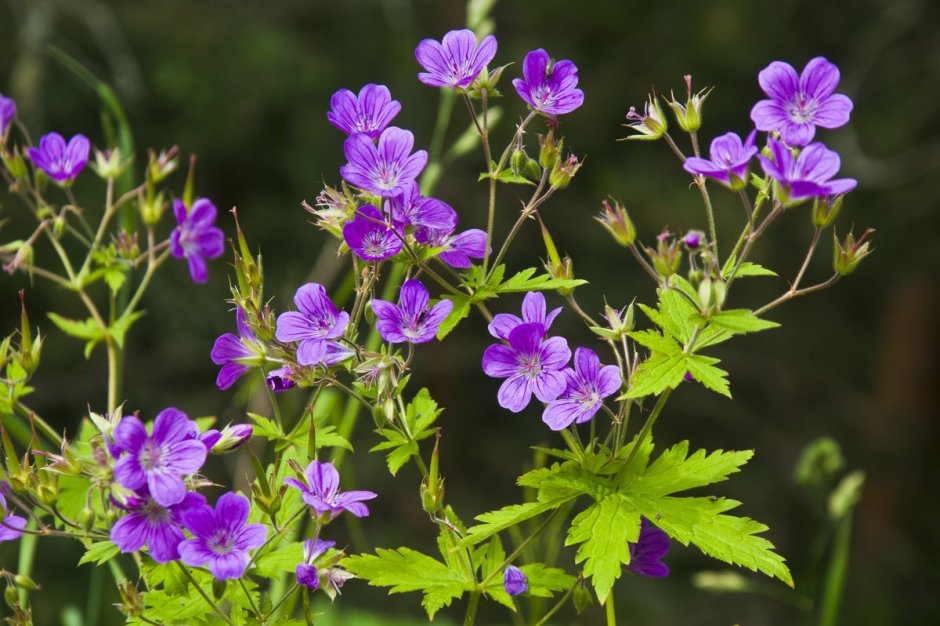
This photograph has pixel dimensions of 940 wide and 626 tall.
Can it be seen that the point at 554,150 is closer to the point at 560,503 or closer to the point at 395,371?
the point at 395,371

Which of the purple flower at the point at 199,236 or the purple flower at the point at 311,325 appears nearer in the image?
the purple flower at the point at 311,325

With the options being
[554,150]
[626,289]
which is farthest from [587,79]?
[554,150]

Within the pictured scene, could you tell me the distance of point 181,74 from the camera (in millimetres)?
5527

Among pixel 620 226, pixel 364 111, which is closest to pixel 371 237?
pixel 364 111

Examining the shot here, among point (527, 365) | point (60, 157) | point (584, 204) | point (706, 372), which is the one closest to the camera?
point (706, 372)

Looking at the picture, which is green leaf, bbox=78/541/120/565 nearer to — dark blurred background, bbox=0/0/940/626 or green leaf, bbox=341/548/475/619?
green leaf, bbox=341/548/475/619

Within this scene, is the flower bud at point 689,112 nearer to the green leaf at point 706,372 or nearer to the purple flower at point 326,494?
the green leaf at point 706,372

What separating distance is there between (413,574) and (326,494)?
212 millimetres

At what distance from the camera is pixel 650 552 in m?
1.55

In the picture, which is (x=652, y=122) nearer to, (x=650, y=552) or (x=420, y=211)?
(x=420, y=211)

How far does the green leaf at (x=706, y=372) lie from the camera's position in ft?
4.10

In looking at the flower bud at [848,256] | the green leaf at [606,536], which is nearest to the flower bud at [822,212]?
the flower bud at [848,256]

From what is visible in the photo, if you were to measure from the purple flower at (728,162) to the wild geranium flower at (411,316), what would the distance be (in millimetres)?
361

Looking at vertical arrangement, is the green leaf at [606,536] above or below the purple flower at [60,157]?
below
